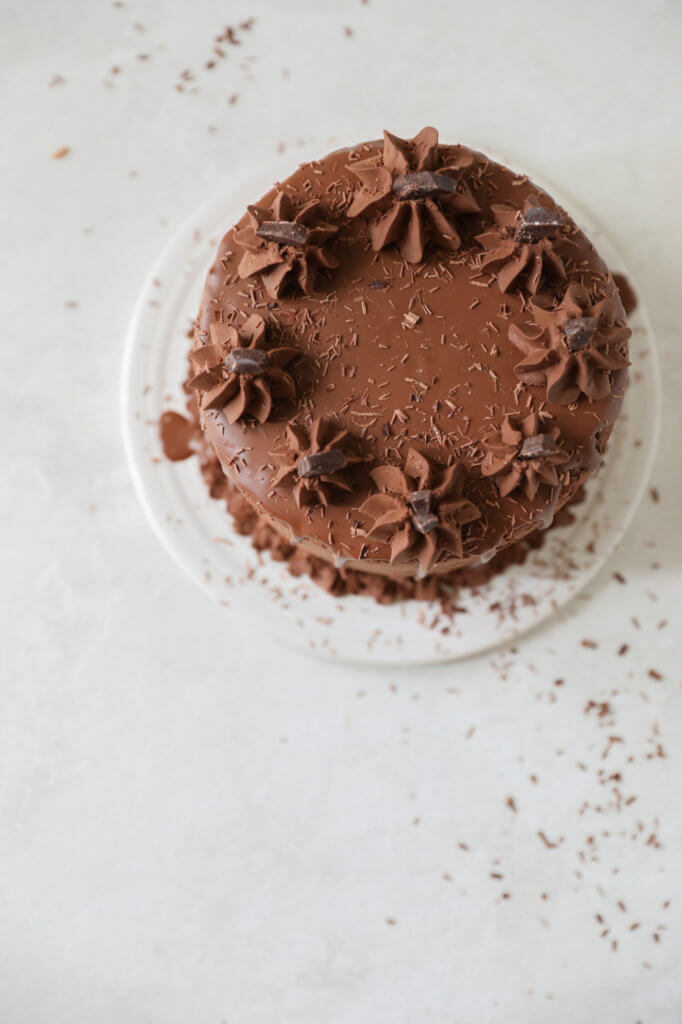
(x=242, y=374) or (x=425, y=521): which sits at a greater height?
(x=242, y=374)

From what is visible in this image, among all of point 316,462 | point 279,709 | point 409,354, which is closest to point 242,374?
point 316,462

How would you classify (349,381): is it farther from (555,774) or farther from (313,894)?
(313,894)

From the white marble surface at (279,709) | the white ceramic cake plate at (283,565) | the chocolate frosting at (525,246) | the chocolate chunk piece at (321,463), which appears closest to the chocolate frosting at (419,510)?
the chocolate chunk piece at (321,463)

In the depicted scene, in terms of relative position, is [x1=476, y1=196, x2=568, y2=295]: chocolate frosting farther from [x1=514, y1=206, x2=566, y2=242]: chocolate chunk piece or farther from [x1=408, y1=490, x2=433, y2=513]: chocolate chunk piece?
[x1=408, y1=490, x2=433, y2=513]: chocolate chunk piece

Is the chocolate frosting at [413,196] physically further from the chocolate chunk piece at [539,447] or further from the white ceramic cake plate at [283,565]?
the white ceramic cake plate at [283,565]

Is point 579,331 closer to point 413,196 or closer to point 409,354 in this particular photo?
point 409,354
